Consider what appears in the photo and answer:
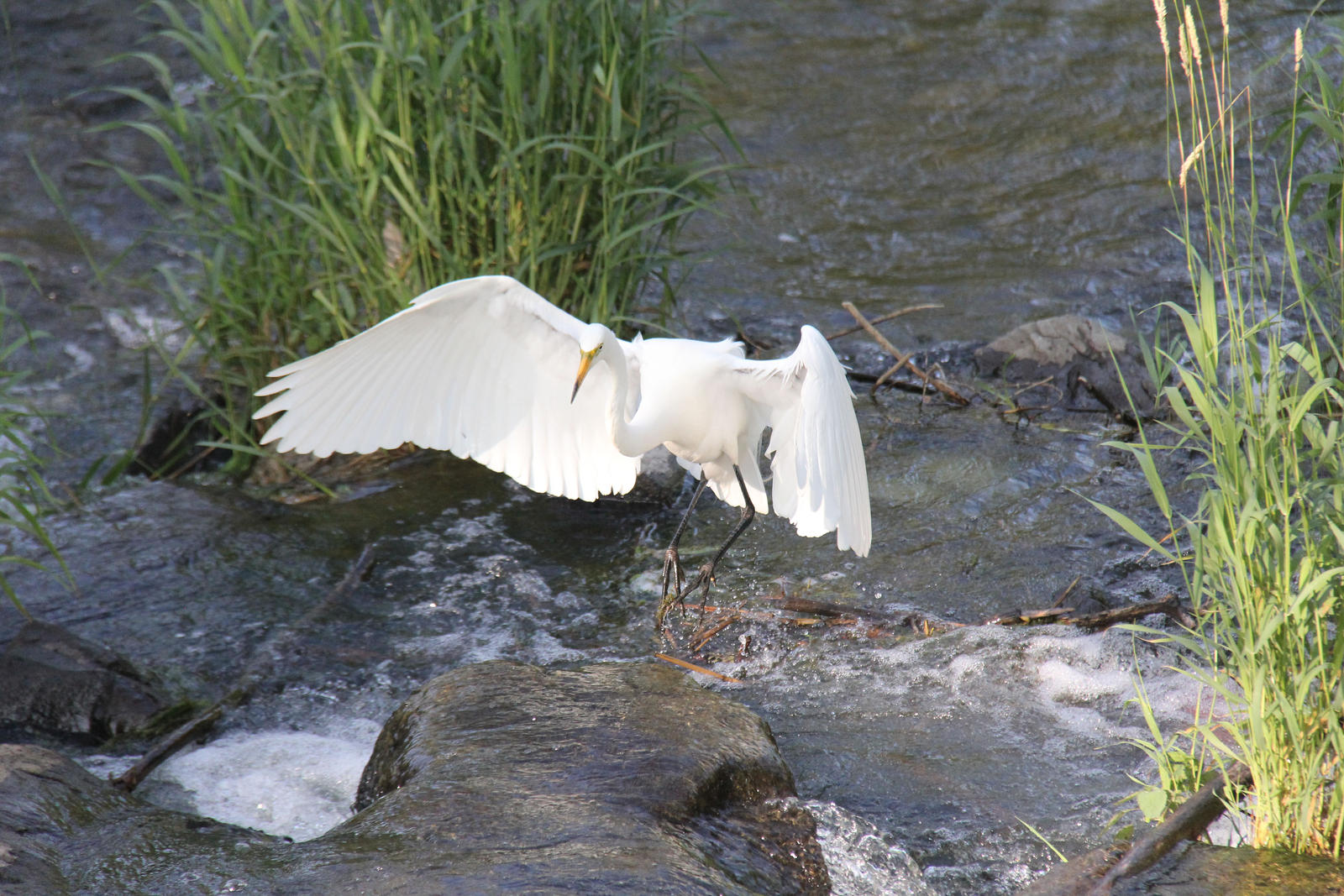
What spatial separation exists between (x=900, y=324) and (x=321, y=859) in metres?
3.80

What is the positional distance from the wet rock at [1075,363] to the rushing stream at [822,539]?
124 millimetres

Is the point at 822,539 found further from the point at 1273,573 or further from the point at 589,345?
the point at 1273,573

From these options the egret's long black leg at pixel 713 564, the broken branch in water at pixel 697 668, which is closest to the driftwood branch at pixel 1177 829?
the broken branch in water at pixel 697 668

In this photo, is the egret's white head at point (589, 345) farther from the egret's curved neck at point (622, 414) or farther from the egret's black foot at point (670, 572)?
the egret's black foot at point (670, 572)

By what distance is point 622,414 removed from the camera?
3.13 meters

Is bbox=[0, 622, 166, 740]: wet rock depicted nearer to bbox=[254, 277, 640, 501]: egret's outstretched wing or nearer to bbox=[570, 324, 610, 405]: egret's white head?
bbox=[254, 277, 640, 501]: egret's outstretched wing

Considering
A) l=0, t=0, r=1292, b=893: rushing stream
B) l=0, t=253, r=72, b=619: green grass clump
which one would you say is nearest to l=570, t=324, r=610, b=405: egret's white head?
l=0, t=0, r=1292, b=893: rushing stream

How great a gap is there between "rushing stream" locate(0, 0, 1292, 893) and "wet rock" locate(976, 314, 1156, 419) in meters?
0.12

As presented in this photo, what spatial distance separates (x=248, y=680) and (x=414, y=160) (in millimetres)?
1630

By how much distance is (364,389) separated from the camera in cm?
316

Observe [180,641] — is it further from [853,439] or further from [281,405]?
[853,439]

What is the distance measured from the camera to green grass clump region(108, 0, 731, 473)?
3.62m

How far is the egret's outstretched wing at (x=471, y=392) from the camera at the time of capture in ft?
9.97

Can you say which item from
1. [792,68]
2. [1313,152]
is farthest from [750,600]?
[792,68]
